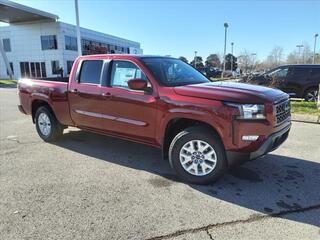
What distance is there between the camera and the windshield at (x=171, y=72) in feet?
15.4

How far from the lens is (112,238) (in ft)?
9.84

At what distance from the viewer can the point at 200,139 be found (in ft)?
13.6

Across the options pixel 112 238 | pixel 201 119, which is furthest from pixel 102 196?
pixel 201 119

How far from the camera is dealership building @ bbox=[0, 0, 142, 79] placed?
35875mm

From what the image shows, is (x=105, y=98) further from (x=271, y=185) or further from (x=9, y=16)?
(x=9, y=16)

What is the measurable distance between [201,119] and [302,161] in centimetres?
241

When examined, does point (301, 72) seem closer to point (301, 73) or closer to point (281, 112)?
point (301, 73)

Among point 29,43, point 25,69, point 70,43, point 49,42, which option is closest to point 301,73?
point 70,43

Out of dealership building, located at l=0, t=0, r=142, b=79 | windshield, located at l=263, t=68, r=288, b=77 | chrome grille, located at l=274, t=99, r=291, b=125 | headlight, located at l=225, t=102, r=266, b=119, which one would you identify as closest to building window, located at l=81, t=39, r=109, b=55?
dealership building, located at l=0, t=0, r=142, b=79

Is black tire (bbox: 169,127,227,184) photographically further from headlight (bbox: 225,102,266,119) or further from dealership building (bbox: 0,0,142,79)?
dealership building (bbox: 0,0,142,79)

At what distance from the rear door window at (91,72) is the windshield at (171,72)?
0.97m

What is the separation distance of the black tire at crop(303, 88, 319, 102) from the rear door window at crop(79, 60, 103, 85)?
968 cm

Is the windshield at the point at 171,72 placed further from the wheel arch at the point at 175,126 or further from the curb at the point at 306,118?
the curb at the point at 306,118

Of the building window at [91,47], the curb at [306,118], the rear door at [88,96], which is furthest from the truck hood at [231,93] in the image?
the building window at [91,47]
